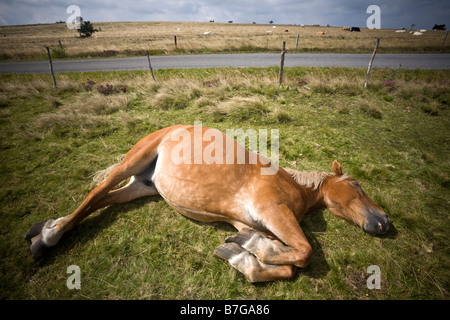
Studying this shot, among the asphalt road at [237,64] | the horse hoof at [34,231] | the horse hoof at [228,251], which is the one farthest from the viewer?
the asphalt road at [237,64]

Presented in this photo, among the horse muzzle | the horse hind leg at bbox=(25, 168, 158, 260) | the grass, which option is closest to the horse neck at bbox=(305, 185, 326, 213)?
the grass

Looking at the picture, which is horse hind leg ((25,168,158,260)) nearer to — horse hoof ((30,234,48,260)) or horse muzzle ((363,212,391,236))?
horse hoof ((30,234,48,260))

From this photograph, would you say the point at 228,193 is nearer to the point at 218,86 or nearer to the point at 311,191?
the point at 311,191

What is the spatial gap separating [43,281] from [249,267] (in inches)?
95.9

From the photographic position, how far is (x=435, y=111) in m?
6.75

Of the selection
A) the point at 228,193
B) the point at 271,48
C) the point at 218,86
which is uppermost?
the point at 271,48

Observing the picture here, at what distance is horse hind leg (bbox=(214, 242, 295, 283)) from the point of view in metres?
2.25

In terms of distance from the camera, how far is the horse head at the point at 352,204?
8.64 feet

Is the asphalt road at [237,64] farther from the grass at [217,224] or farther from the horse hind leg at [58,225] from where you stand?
the horse hind leg at [58,225]

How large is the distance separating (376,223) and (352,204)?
35cm

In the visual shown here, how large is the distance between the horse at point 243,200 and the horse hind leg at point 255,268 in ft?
0.03

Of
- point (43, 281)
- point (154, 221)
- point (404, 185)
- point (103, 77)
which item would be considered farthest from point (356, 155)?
point (103, 77)

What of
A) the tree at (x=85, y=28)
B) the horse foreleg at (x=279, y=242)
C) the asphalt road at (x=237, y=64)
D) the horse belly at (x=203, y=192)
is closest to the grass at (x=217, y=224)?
the horse foreleg at (x=279, y=242)

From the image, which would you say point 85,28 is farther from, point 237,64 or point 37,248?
point 37,248
